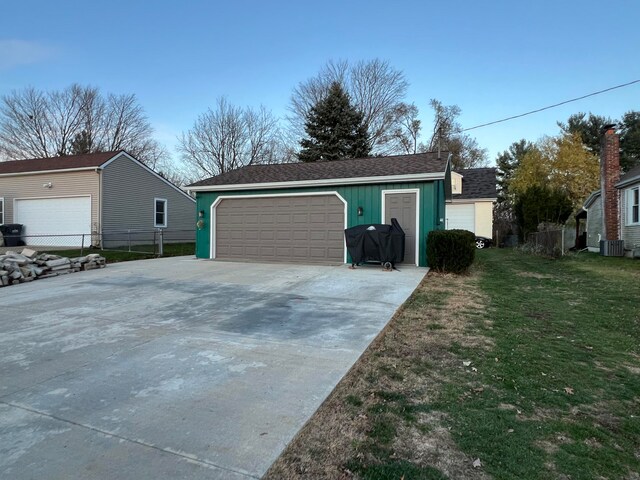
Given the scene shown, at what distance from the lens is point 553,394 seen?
294 cm

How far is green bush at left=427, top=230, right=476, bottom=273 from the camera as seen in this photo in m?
9.05

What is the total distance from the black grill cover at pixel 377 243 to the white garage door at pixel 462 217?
1373 cm

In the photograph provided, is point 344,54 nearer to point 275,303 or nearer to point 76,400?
point 275,303

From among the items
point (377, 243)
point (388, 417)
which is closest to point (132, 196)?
point (377, 243)

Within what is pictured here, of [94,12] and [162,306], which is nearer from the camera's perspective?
[162,306]

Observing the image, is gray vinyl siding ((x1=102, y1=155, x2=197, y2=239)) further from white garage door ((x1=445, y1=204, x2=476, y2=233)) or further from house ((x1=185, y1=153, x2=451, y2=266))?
white garage door ((x1=445, y1=204, x2=476, y2=233))

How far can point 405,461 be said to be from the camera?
6.76 feet

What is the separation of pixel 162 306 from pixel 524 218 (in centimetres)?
2027

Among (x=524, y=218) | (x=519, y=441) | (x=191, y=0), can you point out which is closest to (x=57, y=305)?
(x=519, y=441)

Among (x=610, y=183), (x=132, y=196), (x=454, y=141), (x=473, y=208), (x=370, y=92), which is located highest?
(x=370, y=92)

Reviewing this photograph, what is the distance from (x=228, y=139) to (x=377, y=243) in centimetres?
2333

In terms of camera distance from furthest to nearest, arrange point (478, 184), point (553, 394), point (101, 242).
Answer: point (478, 184)
point (101, 242)
point (553, 394)

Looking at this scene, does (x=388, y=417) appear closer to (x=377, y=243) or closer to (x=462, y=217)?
(x=377, y=243)

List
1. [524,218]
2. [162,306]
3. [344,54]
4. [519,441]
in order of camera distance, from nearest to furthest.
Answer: [519,441]
[162,306]
[524,218]
[344,54]
